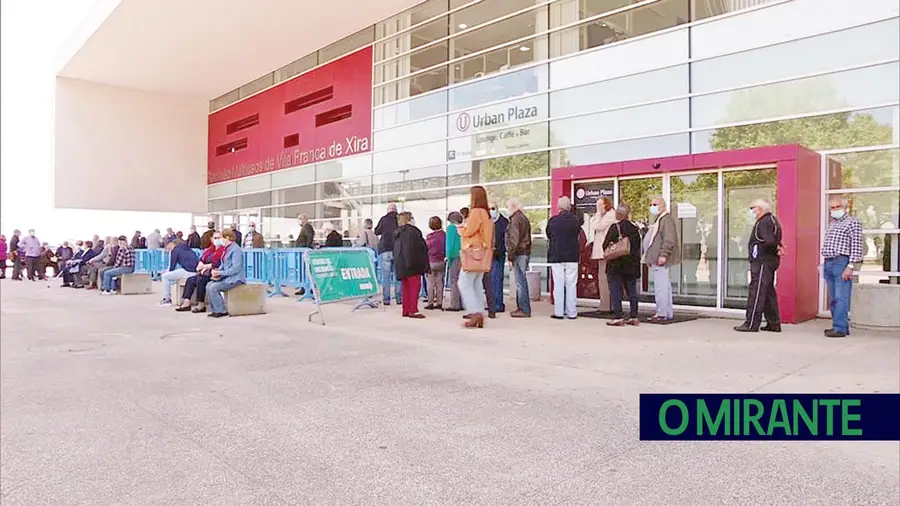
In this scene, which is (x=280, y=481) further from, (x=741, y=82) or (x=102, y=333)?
(x=741, y=82)

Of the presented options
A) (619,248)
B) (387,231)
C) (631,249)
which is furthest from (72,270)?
(631,249)

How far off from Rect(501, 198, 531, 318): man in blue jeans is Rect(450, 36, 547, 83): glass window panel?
632 cm

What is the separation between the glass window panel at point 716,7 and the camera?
1124 cm

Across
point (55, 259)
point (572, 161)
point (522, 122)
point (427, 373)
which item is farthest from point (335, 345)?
point (55, 259)

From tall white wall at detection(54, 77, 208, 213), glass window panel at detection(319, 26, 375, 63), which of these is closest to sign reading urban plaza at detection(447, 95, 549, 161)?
glass window panel at detection(319, 26, 375, 63)

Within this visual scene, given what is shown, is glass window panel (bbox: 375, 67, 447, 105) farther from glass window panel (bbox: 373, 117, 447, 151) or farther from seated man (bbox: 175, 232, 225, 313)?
seated man (bbox: 175, 232, 225, 313)

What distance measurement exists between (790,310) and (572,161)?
5883 mm

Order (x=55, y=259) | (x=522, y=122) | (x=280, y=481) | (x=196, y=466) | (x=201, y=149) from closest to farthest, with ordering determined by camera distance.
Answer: (x=280, y=481)
(x=196, y=466)
(x=522, y=122)
(x=55, y=259)
(x=201, y=149)

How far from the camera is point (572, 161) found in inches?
541

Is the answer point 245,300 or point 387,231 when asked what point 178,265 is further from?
point 387,231

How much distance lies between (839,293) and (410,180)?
1198cm

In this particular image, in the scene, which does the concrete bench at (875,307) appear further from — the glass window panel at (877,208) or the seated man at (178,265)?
the seated man at (178,265)

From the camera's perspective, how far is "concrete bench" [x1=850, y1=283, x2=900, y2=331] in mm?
8406

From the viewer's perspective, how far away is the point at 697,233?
11016 millimetres
